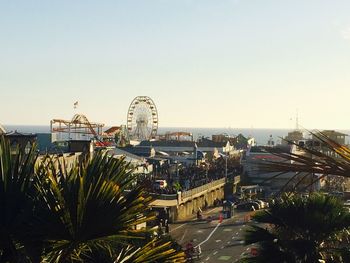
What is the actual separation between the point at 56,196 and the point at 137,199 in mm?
846

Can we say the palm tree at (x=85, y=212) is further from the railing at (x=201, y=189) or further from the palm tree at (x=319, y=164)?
the railing at (x=201, y=189)

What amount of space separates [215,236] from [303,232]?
36.3 metres

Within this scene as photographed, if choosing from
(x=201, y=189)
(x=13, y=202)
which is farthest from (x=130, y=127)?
(x=13, y=202)

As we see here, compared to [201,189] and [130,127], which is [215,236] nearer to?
[201,189]

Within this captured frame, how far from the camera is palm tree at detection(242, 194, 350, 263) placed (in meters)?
13.8

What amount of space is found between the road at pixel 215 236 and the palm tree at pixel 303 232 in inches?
1003

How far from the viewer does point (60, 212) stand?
5.06 m

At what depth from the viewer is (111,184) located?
17.6ft

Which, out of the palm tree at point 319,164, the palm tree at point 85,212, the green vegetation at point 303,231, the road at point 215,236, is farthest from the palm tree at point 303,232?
the road at point 215,236

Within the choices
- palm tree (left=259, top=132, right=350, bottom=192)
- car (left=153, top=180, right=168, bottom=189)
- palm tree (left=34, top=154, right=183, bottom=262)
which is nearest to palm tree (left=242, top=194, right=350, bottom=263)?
palm tree (left=34, top=154, right=183, bottom=262)

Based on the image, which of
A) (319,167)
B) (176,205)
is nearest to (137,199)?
(319,167)

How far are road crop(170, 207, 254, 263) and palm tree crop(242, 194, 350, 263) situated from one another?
25.5 metres

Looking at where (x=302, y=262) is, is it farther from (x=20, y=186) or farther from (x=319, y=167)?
(x=319, y=167)

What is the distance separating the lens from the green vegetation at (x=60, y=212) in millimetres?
4992
